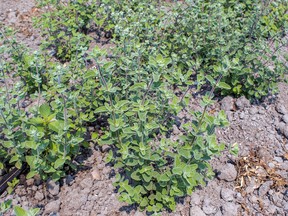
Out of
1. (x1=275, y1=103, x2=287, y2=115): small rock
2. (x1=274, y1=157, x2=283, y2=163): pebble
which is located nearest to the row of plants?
(x1=275, y1=103, x2=287, y2=115): small rock

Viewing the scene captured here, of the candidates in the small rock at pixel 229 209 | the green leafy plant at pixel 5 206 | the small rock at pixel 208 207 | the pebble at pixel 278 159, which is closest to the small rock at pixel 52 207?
the green leafy plant at pixel 5 206

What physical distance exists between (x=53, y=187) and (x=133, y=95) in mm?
1226

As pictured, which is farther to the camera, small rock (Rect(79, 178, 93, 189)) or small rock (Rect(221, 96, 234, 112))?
small rock (Rect(221, 96, 234, 112))

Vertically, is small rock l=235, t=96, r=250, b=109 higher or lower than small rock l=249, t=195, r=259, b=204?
higher

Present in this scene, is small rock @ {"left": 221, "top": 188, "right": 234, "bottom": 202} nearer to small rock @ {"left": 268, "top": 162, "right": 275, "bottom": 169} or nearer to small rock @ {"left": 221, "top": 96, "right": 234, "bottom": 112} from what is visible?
small rock @ {"left": 268, "top": 162, "right": 275, "bottom": 169}

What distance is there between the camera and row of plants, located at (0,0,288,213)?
10.2ft

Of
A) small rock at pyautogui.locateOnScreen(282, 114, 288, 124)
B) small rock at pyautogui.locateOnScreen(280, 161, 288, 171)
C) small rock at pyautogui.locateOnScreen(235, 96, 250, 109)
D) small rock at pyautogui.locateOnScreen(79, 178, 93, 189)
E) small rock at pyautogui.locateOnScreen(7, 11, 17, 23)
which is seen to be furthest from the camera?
small rock at pyautogui.locateOnScreen(7, 11, 17, 23)

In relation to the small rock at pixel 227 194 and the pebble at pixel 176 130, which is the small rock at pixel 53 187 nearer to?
the pebble at pixel 176 130

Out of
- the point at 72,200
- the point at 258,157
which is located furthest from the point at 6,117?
the point at 258,157

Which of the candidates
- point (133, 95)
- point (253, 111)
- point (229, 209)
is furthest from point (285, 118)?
point (133, 95)

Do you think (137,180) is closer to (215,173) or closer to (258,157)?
(215,173)

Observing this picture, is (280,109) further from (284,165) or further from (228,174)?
(228,174)

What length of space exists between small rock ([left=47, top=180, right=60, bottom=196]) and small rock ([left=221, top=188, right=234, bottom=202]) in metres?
1.68

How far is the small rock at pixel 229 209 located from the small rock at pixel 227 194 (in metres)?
0.05
